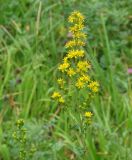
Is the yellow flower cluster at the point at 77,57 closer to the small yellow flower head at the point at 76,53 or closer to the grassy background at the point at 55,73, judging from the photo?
the small yellow flower head at the point at 76,53

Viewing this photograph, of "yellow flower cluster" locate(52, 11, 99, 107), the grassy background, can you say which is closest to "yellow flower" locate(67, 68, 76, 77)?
"yellow flower cluster" locate(52, 11, 99, 107)

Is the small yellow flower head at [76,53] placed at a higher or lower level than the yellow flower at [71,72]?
higher

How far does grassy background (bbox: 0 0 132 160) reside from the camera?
2570mm

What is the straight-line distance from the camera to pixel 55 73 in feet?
10.4

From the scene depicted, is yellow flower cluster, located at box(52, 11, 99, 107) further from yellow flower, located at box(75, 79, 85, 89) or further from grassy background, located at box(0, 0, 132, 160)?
grassy background, located at box(0, 0, 132, 160)

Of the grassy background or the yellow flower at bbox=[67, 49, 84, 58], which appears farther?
the grassy background

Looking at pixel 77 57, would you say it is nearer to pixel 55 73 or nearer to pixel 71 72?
pixel 71 72

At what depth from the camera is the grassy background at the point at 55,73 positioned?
2.57 metres

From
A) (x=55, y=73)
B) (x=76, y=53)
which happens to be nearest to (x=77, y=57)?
(x=76, y=53)

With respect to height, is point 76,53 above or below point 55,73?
below

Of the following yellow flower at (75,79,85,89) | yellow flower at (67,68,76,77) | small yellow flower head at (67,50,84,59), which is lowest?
yellow flower at (75,79,85,89)

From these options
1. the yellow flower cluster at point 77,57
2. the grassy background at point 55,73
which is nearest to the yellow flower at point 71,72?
the yellow flower cluster at point 77,57

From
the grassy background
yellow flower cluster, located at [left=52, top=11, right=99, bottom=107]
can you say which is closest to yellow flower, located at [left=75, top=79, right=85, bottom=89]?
yellow flower cluster, located at [left=52, top=11, right=99, bottom=107]

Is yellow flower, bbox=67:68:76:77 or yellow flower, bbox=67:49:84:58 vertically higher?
A: yellow flower, bbox=67:49:84:58
